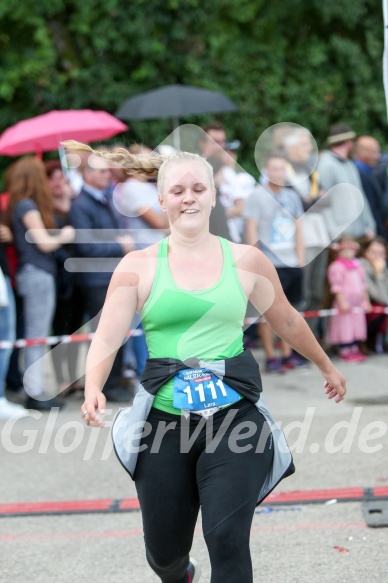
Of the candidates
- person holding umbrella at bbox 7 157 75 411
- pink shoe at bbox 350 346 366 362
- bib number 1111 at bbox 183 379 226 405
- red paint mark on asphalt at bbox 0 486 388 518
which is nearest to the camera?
bib number 1111 at bbox 183 379 226 405

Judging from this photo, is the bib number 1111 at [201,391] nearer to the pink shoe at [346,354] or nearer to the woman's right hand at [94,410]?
the woman's right hand at [94,410]

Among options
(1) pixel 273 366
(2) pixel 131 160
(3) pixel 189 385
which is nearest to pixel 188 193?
(2) pixel 131 160

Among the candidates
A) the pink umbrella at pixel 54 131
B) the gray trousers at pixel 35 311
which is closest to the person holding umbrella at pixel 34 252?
the gray trousers at pixel 35 311

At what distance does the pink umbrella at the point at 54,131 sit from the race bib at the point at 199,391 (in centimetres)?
674

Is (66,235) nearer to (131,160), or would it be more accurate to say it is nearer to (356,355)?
(356,355)

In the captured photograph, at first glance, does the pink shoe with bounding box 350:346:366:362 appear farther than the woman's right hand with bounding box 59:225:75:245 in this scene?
Yes

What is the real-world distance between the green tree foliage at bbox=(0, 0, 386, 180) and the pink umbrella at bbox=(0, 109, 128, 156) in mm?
5031

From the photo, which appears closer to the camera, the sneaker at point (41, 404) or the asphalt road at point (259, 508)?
the asphalt road at point (259, 508)

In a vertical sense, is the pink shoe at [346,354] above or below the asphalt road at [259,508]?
below

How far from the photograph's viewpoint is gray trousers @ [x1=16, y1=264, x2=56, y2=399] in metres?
8.42

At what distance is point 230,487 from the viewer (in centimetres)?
356

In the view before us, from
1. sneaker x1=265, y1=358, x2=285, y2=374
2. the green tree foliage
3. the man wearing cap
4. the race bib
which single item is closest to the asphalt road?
sneaker x1=265, y1=358, x2=285, y2=374

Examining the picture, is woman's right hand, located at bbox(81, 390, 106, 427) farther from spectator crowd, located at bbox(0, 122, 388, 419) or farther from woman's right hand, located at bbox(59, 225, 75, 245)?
woman's right hand, located at bbox(59, 225, 75, 245)

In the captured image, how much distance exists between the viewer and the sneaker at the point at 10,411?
816cm
